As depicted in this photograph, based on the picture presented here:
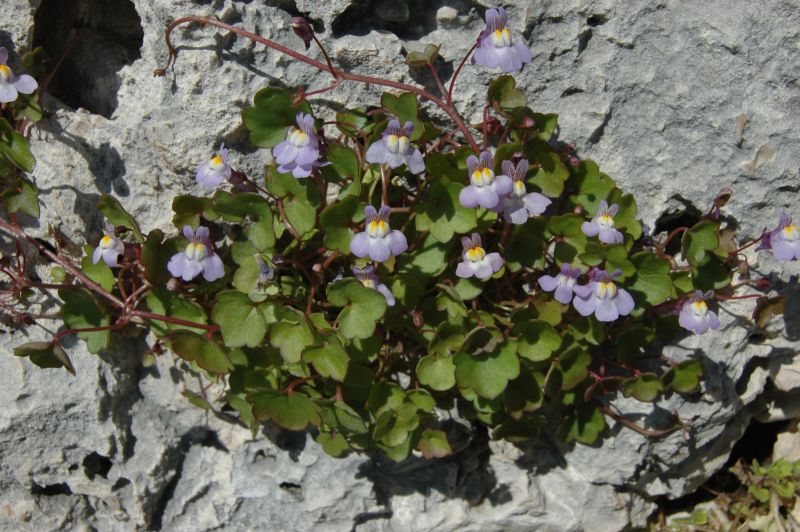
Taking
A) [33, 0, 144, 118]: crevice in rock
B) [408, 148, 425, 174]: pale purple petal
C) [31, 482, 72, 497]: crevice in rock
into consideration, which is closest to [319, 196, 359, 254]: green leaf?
[408, 148, 425, 174]: pale purple petal

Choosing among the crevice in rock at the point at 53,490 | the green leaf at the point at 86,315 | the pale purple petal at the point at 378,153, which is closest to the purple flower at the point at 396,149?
the pale purple petal at the point at 378,153

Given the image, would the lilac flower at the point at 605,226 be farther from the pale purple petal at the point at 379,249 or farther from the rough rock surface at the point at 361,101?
the pale purple petal at the point at 379,249

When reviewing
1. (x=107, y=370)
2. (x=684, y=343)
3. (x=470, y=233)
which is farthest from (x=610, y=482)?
(x=107, y=370)

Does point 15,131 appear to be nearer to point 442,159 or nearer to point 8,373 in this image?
point 8,373

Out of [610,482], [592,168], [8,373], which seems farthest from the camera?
[610,482]

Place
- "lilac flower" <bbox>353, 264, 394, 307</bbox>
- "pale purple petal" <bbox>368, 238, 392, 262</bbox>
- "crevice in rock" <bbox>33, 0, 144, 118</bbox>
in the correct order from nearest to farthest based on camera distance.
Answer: "pale purple petal" <bbox>368, 238, 392, 262</bbox> → "lilac flower" <bbox>353, 264, 394, 307</bbox> → "crevice in rock" <bbox>33, 0, 144, 118</bbox>

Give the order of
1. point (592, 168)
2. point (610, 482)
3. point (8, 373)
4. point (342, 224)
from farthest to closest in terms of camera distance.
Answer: point (610, 482) < point (8, 373) < point (592, 168) < point (342, 224)

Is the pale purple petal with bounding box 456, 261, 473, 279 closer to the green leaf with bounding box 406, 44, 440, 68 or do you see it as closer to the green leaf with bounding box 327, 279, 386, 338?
the green leaf with bounding box 327, 279, 386, 338
